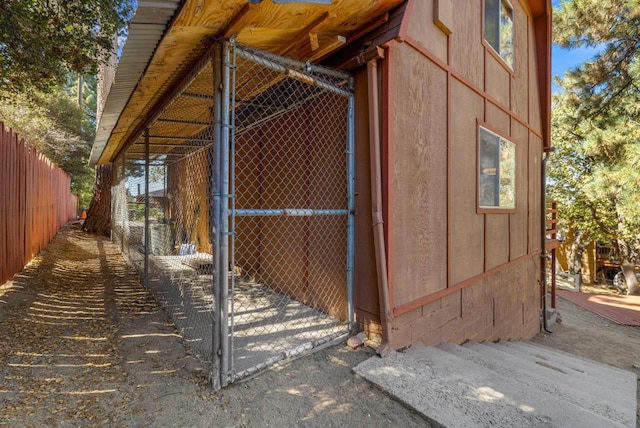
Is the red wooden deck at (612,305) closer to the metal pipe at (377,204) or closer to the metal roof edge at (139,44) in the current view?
the metal pipe at (377,204)

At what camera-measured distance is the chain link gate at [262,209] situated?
2.42 meters

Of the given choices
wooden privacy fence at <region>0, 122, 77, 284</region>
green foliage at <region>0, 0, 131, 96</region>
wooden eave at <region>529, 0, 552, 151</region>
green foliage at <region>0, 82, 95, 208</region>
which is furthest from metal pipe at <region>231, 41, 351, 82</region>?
green foliage at <region>0, 82, 95, 208</region>

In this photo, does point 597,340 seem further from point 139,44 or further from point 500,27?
point 139,44

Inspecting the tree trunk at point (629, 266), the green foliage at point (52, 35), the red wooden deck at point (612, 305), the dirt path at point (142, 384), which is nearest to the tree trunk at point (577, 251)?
the tree trunk at point (629, 266)

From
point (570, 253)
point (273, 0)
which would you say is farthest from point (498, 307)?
point (570, 253)

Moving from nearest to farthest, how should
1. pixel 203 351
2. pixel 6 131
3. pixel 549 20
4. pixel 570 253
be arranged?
pixel 203 351 → pixel 6 131 → pixel 549 20 → pixel 570 253

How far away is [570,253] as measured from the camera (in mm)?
17547

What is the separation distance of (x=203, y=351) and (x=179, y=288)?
2030 mm

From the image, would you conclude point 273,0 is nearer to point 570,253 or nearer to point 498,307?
point 498,307

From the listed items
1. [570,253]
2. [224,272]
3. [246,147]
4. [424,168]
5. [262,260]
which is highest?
[246,147]

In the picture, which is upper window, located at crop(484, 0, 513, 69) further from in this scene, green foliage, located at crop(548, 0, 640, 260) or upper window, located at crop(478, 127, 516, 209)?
green foliage, located at crop(548, 0, 640, 260)

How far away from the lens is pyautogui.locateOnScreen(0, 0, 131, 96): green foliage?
442 cm

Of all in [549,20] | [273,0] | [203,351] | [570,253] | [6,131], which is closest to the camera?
[273,0]

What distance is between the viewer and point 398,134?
3.20 m
